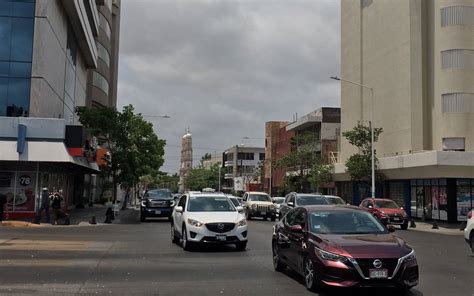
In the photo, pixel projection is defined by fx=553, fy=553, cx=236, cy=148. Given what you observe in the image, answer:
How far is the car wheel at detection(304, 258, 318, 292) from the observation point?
30.0 feet

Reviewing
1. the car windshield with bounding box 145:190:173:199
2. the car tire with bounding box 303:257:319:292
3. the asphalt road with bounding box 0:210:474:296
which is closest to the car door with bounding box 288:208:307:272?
the car tire with bounding box 303:257:319:292

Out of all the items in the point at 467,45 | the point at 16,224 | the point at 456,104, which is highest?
the point at 467,45

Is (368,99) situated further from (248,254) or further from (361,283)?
(361,283)

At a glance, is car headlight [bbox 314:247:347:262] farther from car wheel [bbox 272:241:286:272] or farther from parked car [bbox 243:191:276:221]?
parked car [bbox 243:191:276:221]

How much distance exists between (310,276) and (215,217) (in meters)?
6.76

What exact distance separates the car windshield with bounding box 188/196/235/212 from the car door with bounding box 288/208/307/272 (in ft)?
19.1

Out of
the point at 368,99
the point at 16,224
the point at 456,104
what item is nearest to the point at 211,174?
the point at 368,99

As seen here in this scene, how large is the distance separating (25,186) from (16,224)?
3.98 metres

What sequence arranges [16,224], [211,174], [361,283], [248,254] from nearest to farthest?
[361,283] → [248,254] → [16,224] → [211,174]

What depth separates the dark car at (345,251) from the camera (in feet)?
27.9

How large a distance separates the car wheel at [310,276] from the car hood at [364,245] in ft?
1.37

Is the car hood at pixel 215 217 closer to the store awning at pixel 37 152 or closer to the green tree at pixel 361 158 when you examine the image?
the store awning at pixel 37 152

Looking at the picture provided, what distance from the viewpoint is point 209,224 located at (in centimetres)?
1538

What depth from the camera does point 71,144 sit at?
2764 centimetres
